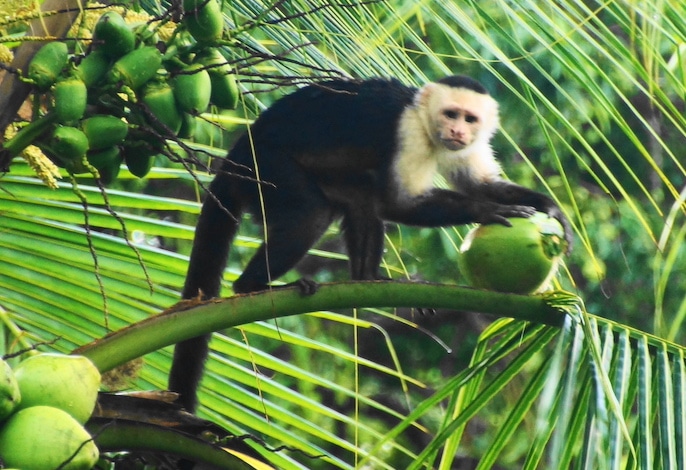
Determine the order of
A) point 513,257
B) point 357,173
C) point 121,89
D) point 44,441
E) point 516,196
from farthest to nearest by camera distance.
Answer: point 357,173 < point 516,196 < point 513,257 < point 121,89 < point 44,441

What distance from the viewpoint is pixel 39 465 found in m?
0.90

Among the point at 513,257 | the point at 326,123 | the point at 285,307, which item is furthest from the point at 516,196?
the point at 285,307

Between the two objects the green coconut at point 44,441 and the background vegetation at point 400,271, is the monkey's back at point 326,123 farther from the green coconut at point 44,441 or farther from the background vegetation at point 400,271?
the green coconut at point 44,441

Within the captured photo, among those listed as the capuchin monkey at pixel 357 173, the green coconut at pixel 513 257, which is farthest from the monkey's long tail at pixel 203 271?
the green coconut at pixel 513 257

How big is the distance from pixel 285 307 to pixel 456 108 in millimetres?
1593

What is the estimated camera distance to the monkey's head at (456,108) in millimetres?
2816

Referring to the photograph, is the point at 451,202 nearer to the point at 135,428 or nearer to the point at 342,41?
the point at 342,41

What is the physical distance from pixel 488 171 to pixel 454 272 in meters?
2.27

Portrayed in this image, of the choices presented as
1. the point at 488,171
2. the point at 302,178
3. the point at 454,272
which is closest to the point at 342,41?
the point at 302,178

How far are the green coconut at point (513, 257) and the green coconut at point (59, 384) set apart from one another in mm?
679

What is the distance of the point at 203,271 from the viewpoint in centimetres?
222

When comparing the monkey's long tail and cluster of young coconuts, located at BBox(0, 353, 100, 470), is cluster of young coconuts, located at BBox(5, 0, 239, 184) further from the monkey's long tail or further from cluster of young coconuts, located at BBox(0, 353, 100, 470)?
the monkey's long tail

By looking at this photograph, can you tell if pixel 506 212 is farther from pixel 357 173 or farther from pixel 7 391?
pixel 7 391

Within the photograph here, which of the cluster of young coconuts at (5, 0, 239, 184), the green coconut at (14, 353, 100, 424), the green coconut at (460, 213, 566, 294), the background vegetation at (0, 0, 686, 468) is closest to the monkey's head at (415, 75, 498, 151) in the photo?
the background vegetation at (0, 0, 686, 468)
